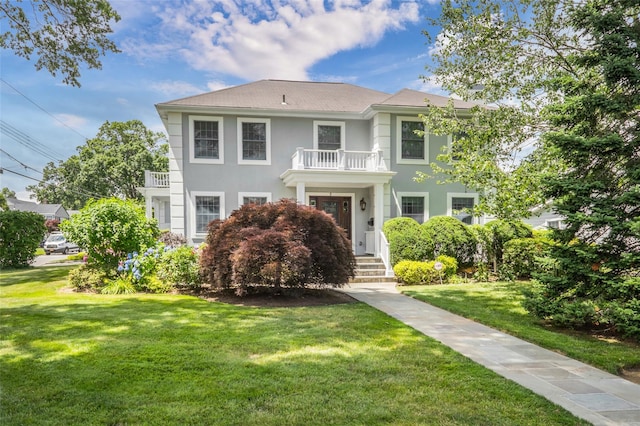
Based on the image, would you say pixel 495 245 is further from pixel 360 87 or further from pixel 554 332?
pixel 360 87

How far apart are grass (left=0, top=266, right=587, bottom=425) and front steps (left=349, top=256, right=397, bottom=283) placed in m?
5.75

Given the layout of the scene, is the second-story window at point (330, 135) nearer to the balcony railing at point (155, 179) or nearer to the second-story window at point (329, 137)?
the second-story window at point (329, 137)

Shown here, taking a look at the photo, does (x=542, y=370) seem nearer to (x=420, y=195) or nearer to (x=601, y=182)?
(x=601, y=182)

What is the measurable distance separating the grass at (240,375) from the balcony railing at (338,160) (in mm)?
7910

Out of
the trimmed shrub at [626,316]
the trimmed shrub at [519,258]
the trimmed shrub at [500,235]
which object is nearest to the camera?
the trimmed shrub at [626,316]

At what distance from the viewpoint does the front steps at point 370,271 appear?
12328 mm

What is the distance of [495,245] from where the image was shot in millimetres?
12898

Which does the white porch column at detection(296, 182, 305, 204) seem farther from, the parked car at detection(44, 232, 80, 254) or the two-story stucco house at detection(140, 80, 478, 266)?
the parked car at detection(44, 232, 80, 254)

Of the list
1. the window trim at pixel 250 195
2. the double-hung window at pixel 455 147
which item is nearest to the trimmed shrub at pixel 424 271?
the double-hung window at pixel 455 147

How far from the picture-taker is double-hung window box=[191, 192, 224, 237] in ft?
45.4

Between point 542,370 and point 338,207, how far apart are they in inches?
442

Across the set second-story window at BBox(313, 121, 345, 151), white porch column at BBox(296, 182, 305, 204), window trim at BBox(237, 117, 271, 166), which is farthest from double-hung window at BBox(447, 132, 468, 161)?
window trim at BBox(237, 117, 271, 166)

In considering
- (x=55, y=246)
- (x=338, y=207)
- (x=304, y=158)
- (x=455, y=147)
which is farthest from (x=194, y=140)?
(x=55, y=246)

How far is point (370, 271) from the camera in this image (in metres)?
12.7
